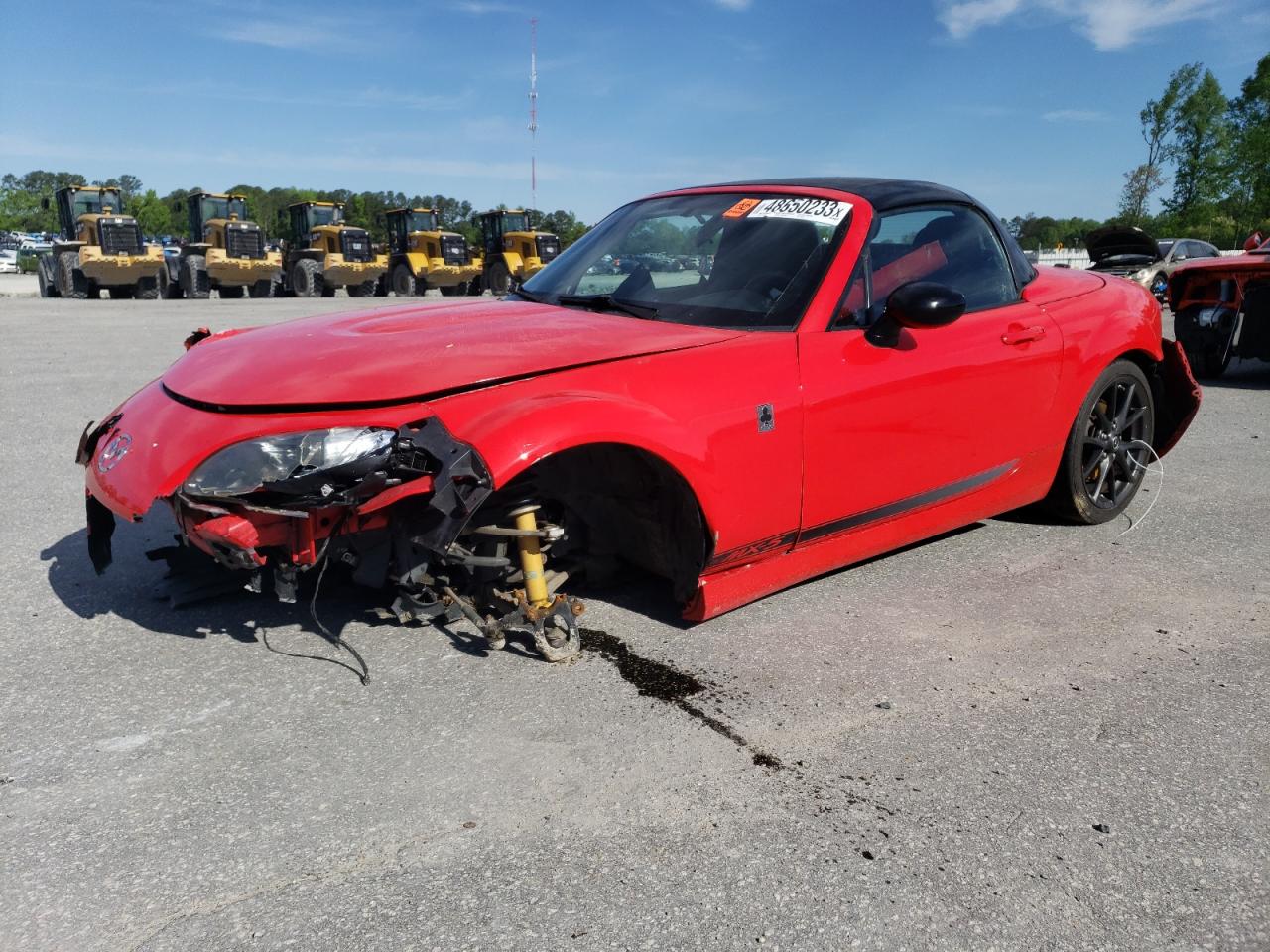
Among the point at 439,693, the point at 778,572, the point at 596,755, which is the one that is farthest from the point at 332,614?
the point at 778,572

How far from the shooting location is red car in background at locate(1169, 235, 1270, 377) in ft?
26.2

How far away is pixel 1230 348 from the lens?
334 inches

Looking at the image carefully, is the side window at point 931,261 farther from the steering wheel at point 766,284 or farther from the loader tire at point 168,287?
the loader tire at point 168,287

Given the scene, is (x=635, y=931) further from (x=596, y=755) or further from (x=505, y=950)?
(x=596, y=755)

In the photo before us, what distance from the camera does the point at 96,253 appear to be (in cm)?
2488

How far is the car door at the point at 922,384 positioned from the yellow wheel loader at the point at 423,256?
26.6 metres

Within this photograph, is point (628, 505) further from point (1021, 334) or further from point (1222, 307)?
point (1222, 307)

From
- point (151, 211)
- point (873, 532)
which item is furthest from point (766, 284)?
point (151, 211)

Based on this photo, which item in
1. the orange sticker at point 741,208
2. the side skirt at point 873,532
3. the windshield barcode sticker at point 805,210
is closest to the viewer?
the side skirt at point 873,532

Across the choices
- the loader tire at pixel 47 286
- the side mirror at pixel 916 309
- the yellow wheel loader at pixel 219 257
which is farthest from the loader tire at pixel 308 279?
the side mirror at pixel 916 309

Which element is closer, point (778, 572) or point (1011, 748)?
point (1011, 748)

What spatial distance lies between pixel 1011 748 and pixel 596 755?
1.05 metres

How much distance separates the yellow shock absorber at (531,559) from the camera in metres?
2.73

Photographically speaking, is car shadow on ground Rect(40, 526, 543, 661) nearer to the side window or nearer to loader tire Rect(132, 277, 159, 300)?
the side window
